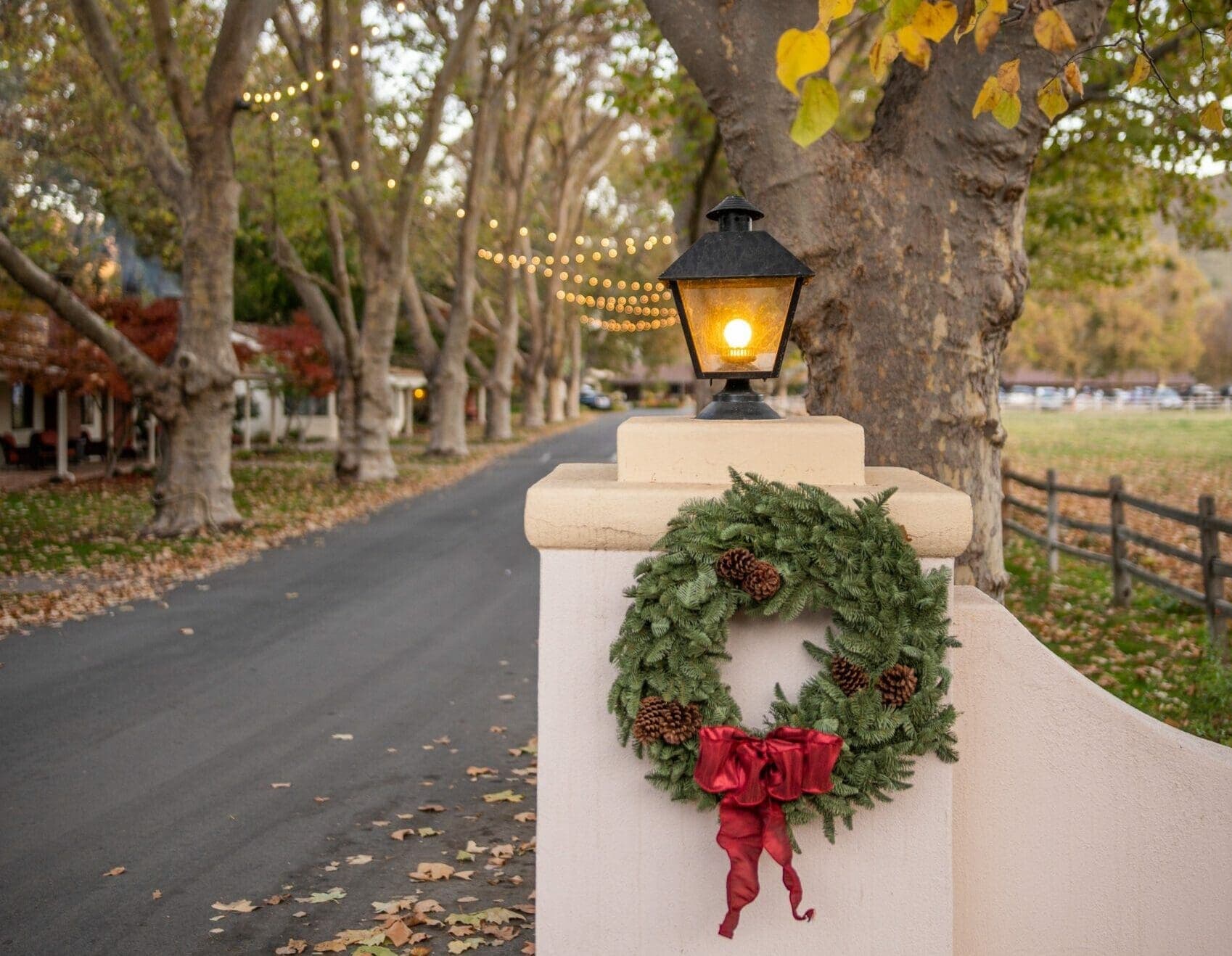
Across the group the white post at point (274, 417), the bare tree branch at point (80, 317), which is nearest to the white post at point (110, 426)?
the white post at point (274, 417)

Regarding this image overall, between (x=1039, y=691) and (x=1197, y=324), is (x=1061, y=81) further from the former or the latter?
(x=1197, y=324)

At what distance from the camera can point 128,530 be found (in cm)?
1789

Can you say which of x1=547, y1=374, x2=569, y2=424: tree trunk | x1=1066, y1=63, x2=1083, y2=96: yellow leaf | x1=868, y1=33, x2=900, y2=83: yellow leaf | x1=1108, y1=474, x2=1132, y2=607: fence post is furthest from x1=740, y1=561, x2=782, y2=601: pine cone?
x1=547, y1=374, x2=569, y2=424: tree trunk

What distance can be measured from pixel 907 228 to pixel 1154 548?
6989 mm

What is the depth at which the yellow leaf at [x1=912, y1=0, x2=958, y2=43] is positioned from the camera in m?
3.83

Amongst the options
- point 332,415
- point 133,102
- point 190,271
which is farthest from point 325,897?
point 332,415

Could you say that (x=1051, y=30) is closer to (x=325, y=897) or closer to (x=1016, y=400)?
(x=325, y=897)

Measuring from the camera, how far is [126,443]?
33.7 metres

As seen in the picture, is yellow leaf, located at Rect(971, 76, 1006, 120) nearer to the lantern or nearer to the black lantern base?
the lantern

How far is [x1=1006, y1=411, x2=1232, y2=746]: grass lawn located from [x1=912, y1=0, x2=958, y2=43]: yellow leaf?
5561mm

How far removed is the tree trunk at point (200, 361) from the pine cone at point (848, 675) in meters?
15.1

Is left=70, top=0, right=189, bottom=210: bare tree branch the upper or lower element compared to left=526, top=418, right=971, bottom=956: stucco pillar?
upper

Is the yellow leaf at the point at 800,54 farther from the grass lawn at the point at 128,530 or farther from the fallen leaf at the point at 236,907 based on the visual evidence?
the grass lawn at the point at 128,530

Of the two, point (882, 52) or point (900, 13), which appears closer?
point (900, 13)
